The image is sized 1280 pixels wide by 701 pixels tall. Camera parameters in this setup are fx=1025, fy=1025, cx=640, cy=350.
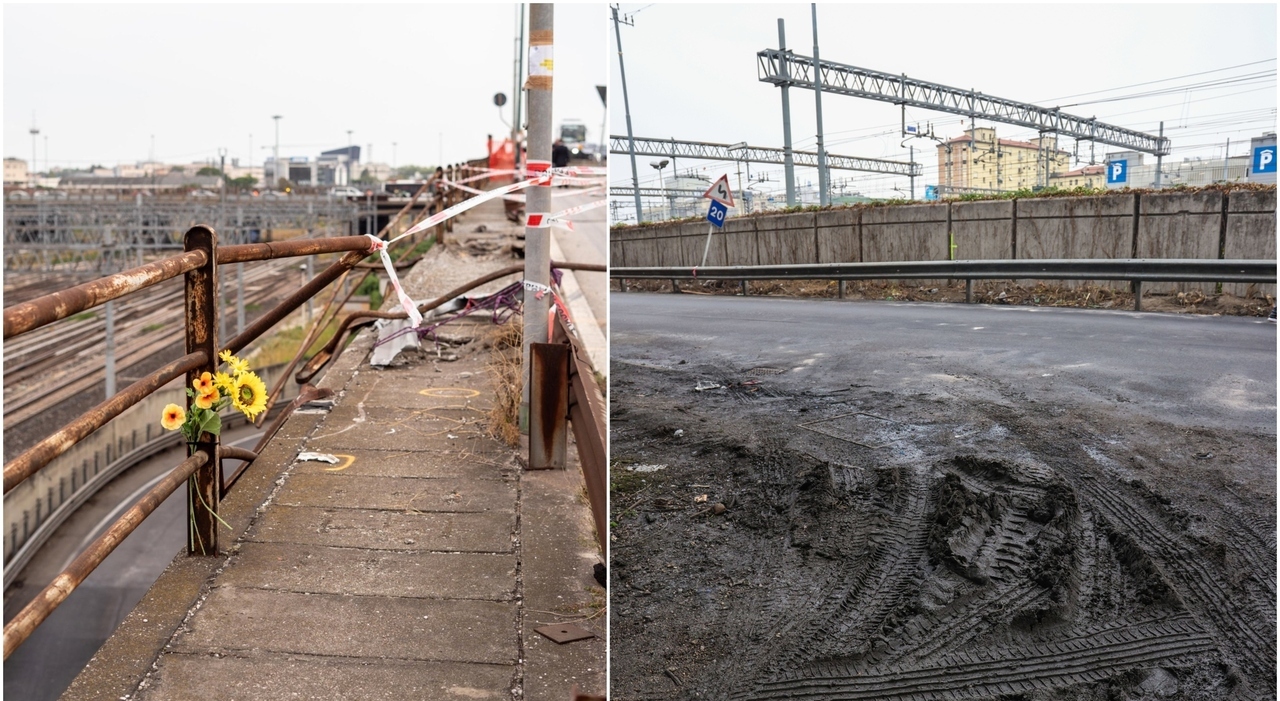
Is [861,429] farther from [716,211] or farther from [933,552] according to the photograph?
[716,211]

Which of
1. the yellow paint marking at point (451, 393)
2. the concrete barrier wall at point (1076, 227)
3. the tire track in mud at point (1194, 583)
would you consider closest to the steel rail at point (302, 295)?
the yellow paint marking at point (451, 393)

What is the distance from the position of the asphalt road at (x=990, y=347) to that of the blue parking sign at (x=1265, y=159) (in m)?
0.36

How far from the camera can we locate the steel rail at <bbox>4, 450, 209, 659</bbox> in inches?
83.5

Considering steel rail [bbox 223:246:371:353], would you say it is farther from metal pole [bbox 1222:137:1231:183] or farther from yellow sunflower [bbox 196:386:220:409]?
metal pole [bbox 1222:137:1231:183]

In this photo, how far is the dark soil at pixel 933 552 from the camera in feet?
6.28

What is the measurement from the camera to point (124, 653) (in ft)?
8.85

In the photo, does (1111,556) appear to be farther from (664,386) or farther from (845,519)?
(664,386)

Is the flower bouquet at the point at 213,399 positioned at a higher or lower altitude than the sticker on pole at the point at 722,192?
lower

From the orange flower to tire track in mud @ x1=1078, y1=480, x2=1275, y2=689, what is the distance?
253 centimetres

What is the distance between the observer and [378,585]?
324cm

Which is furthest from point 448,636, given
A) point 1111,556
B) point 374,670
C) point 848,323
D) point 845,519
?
point 1111,556

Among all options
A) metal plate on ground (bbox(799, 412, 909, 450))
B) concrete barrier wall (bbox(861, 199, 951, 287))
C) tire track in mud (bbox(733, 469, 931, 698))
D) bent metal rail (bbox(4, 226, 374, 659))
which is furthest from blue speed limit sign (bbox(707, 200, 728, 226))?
bent metal rail (bbox(4, 226, 374, 659))

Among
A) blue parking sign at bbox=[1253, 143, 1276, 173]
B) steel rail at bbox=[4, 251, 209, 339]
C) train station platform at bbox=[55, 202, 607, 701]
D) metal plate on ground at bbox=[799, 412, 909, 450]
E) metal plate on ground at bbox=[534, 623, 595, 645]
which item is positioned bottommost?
metal plate on ground at bbox=[534, 623, 595, 645]

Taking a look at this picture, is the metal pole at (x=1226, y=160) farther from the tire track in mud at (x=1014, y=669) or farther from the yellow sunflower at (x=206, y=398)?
the yellow sunflower at (x=206, y=398)
